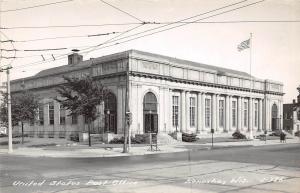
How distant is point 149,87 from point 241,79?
2081cm

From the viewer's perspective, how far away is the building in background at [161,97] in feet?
133

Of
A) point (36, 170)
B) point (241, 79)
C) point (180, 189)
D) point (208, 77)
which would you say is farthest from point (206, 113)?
point (180, 189)

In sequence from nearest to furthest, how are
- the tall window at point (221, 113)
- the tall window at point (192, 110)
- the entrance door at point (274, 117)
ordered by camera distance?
the tall window at point (192, 110) → the tall window at point (221, 113) → the entrance door at point (274, 117)

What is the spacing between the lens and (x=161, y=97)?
4306 centimetres

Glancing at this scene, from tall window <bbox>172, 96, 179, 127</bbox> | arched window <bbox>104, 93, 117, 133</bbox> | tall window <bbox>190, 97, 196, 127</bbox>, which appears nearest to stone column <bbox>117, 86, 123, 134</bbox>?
arched window <bbox>104, 93, 117, 133</bbox>

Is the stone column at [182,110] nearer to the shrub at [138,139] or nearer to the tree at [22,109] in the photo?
the shrub at [138,139]

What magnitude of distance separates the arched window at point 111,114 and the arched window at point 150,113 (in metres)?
3.30

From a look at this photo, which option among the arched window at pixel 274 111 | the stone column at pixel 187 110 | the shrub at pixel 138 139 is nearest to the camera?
the shrub at pixel 138 139

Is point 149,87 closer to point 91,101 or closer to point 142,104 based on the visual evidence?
point 142,104

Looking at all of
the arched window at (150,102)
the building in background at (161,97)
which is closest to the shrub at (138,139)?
the building in background at (161,97)

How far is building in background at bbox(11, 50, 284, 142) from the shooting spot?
1597 inches

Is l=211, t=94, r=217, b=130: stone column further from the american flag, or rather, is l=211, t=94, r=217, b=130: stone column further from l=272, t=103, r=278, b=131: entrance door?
l=272, t=103, r=278, b=131: entrance door

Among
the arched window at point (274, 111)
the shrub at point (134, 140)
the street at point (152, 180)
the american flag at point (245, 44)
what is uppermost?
the american flag at point (245, 44)

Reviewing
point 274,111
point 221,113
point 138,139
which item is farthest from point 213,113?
point 274,111
